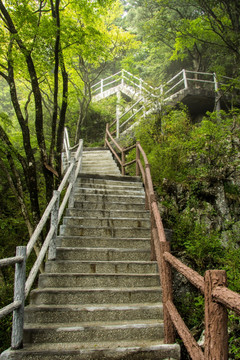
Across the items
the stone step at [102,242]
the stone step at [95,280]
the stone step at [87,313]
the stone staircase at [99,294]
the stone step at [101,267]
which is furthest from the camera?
the stone step at [102,242]

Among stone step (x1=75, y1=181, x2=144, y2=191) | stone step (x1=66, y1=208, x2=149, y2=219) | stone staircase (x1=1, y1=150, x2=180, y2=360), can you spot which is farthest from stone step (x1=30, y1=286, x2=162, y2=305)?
stone step (x1=75, y1=181, x2=144, y2=191)

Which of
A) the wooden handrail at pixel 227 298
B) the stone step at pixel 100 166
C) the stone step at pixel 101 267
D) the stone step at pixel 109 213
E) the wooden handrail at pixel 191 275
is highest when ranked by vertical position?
the stone step at pixel 100 166

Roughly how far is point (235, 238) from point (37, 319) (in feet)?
13.2

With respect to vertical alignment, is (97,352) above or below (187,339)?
below

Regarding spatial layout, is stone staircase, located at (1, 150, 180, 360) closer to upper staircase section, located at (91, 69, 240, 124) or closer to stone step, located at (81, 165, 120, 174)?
stone step, located at (81, 165, 120, 174)

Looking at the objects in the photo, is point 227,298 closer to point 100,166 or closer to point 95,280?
point 95,280

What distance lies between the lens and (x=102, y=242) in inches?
158

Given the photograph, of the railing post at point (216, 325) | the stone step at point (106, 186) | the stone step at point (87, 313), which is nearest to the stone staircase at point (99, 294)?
the stone step at point (87, 313)

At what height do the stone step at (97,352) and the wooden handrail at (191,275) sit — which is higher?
the wooden handrail at (191,275)

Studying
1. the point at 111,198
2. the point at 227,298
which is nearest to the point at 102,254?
the point at 111,198

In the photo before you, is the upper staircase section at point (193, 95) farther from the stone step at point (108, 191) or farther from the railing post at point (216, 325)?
the railing post at point (216, 325)

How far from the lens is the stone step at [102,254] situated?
12.0ft

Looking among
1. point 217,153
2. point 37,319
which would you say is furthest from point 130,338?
point 217,153

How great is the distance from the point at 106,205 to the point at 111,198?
0.29 m
